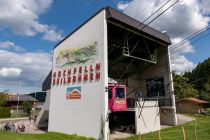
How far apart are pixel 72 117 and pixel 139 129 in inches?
243

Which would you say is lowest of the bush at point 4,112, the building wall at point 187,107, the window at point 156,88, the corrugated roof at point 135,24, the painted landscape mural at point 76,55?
the bush at point 4,112

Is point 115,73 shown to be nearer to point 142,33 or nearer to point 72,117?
point 142,33

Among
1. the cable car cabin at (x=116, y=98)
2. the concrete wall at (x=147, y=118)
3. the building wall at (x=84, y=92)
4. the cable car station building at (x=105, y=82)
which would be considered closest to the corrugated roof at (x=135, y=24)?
the cable car station building at (x=105, y=82)

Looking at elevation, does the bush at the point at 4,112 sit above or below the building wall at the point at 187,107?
below

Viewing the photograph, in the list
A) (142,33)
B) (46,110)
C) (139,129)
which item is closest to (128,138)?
(139,129)

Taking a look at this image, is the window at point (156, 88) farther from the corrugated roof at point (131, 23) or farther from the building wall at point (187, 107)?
the building wall at point (187, 107)

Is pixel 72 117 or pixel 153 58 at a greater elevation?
pixel 153 58

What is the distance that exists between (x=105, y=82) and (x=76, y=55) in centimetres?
557

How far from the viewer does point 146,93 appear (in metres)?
25.1

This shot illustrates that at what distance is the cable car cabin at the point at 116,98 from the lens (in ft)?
53.9

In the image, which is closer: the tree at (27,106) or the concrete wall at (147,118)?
the concrete wall at (147,118)

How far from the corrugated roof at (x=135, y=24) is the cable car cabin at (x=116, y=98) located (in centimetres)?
549

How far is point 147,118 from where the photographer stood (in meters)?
18.3

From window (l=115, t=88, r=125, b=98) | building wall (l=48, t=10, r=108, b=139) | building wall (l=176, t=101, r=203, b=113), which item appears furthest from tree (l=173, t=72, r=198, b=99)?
building wall (l=48, t=10, r=108, b=139)
